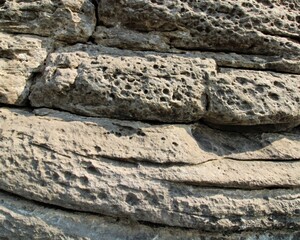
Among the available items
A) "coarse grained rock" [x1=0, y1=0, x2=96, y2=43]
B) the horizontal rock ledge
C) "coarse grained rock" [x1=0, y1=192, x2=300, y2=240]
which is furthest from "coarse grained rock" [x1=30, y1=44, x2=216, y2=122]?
"coarse grained rock" [x1=0, y1=192, x2=300, y2=240]

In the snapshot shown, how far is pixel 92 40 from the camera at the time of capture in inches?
94.3

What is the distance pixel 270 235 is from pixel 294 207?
0.22m

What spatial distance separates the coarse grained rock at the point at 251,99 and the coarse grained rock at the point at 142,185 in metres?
0.30

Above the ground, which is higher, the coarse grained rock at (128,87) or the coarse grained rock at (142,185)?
the coarse grained rock at (128,87)

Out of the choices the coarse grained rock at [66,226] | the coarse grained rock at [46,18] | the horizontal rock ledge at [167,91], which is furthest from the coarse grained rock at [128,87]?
the coarse grained rock at [66,226]

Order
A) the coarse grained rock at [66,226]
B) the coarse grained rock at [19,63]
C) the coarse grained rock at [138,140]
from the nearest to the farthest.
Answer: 1. the coarse grained rock at [66,226]
2. the coarse grained rock at [138,140]
3. the coarse grained rock at [19,63]

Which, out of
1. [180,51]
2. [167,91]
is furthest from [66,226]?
[180,51]

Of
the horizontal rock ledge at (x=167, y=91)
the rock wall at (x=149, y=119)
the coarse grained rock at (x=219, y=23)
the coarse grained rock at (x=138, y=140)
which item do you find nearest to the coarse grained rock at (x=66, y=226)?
the rock wall at (x=149, y=119)

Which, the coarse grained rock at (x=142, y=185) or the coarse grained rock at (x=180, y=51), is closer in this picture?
the coarse grained rock at (x=142, y=185)

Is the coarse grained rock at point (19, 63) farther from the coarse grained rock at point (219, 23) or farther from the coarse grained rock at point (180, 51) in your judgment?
the coarse grained rock at point (219, 23)

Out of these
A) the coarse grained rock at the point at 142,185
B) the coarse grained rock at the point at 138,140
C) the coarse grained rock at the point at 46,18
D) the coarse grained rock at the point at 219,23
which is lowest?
the coarse grained rock at the point at 142,185

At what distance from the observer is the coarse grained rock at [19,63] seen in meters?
2.25

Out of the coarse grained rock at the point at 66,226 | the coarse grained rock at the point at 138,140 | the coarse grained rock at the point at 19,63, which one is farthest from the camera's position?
the coarse grained rock at the point at 19,63

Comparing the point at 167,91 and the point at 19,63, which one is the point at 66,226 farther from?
the point at 19,63
